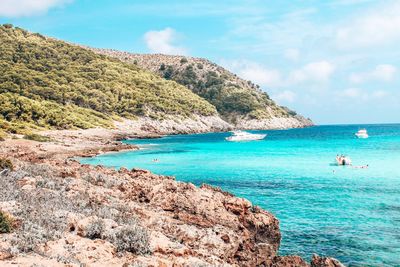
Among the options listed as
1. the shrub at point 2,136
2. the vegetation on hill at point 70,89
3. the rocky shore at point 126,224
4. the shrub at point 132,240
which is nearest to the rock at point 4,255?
the rocky shore at point 126,224

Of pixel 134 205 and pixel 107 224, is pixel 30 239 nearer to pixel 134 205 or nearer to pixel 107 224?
pixel 107 224

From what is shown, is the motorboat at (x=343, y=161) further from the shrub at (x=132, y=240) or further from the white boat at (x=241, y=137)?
the white boat at (x=241, y=137)

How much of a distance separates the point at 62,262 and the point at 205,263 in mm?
4320

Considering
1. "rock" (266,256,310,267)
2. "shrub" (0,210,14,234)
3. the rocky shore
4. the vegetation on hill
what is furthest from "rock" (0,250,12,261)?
the vegetation on hill

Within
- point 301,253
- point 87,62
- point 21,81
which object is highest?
point 87,62

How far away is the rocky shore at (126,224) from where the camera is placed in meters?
11.9

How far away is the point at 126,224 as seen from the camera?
14.9 metres

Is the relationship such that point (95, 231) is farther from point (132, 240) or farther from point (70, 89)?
point (70, 89)

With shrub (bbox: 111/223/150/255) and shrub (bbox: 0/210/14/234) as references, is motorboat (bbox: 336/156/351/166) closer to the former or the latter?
shrub (bbox: 111/223/150/255)

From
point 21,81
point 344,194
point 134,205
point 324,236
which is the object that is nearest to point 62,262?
point 134,205

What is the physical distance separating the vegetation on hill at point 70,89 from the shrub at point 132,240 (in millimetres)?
72674

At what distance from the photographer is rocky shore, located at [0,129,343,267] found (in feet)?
39.0

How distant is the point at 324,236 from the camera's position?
22422 millimetres

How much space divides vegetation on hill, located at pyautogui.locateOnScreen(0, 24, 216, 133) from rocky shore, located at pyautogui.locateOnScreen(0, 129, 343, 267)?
2519 inches
